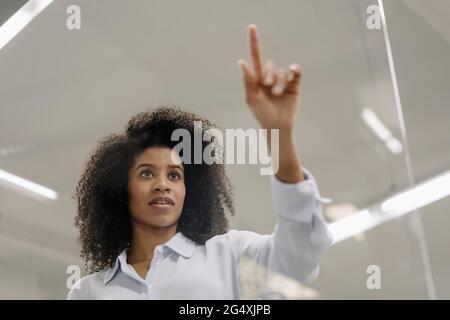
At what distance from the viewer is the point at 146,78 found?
126cm

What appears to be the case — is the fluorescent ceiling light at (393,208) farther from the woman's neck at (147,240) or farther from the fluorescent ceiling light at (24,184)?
the fluorescent ceiling light at (24,184)

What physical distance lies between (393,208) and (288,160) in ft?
1.50

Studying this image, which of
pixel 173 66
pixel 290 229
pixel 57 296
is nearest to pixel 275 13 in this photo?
pixel 173 66

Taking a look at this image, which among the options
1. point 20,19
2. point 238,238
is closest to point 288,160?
point 238,238

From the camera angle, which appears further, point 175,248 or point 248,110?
point 248,110

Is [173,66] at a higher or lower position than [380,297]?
higher

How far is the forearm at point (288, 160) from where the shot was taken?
2.73 feet

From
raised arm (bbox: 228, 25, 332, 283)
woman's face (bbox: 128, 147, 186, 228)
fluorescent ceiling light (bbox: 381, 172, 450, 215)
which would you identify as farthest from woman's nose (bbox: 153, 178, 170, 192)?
fluorescent ceiling light (bbox: 381, 172, 450, 215)

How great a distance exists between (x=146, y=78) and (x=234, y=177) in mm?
327

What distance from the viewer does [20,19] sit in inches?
50.5

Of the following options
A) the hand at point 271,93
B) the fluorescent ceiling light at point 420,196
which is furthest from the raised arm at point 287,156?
the fluorescent ceiling light at point 420,196

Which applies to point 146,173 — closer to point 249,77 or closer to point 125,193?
point 125,193

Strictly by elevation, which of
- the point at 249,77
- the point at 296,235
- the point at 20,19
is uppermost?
the point at 20,19
